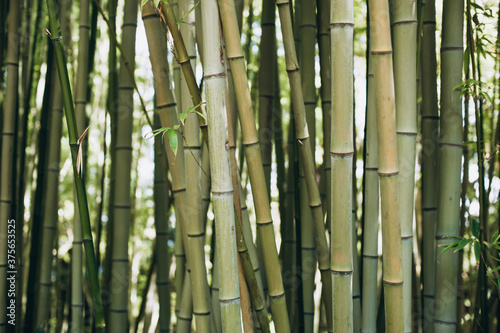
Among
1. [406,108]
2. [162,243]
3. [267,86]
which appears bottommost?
[162,243]

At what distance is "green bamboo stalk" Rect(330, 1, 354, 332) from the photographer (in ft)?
2.98

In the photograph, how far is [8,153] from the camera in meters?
1.53

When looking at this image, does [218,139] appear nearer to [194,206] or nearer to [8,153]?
[194,206]

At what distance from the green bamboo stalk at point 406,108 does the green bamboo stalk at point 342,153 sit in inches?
6.0

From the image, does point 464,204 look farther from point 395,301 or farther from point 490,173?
point 395,301

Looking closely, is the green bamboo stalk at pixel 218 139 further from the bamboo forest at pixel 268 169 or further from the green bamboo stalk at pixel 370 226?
the green bamboo stalk at pixel 370 226

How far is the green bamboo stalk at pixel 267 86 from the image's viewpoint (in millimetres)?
1512

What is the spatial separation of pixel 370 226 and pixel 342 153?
301mm

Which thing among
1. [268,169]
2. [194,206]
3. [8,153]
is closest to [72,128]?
[194,206]

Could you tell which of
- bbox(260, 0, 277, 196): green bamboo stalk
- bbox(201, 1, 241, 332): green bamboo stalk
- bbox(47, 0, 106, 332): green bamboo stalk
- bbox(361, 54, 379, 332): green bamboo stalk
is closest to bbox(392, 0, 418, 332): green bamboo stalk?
bbox(361, 54, 379, 332): green bamboo stalk

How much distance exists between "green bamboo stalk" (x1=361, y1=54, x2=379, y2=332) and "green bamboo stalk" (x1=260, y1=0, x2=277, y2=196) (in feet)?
1.29

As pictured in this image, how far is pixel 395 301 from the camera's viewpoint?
0.97 meters

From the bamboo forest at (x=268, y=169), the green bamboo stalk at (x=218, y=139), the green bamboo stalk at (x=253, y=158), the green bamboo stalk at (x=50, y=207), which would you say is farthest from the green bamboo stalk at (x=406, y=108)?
the green bamboo stalk at (x=50, y=207)

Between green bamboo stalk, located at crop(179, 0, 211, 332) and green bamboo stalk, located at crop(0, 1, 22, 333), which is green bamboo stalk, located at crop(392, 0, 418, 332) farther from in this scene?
green bamboo stalk, located at crop(0, 1, 22, 333)
